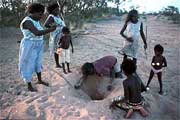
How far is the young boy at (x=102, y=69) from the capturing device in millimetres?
6374

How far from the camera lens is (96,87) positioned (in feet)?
21.6

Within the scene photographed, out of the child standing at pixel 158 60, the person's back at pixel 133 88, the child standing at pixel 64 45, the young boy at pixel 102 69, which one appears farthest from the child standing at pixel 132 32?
the person's back at pixel 133 88

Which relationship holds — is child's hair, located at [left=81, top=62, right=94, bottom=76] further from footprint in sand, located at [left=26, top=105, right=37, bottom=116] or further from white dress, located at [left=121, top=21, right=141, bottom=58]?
footprint in sand, located at [left=26, top=105, right=37, bottom=116]

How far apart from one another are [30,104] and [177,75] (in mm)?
3637

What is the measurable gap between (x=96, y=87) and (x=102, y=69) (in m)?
0.36

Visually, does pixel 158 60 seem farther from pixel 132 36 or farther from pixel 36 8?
pixel 36 8

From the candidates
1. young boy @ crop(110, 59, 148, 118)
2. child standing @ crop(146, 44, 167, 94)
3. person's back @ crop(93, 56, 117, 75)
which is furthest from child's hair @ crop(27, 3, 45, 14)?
child standing @ crop(146, 44, 167, 94)

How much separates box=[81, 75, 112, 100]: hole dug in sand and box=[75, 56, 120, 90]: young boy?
0.12 m

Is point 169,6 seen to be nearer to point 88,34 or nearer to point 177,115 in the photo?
point 88,34

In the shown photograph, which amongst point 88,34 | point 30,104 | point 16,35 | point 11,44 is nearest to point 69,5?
point 88,34

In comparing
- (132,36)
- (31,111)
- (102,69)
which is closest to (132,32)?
(132,36)

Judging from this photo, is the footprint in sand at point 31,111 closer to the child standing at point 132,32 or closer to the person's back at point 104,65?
the person's back at point 104,65

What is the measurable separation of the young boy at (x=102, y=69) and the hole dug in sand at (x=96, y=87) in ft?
0.38

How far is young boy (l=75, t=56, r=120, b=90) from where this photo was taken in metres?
6.37
